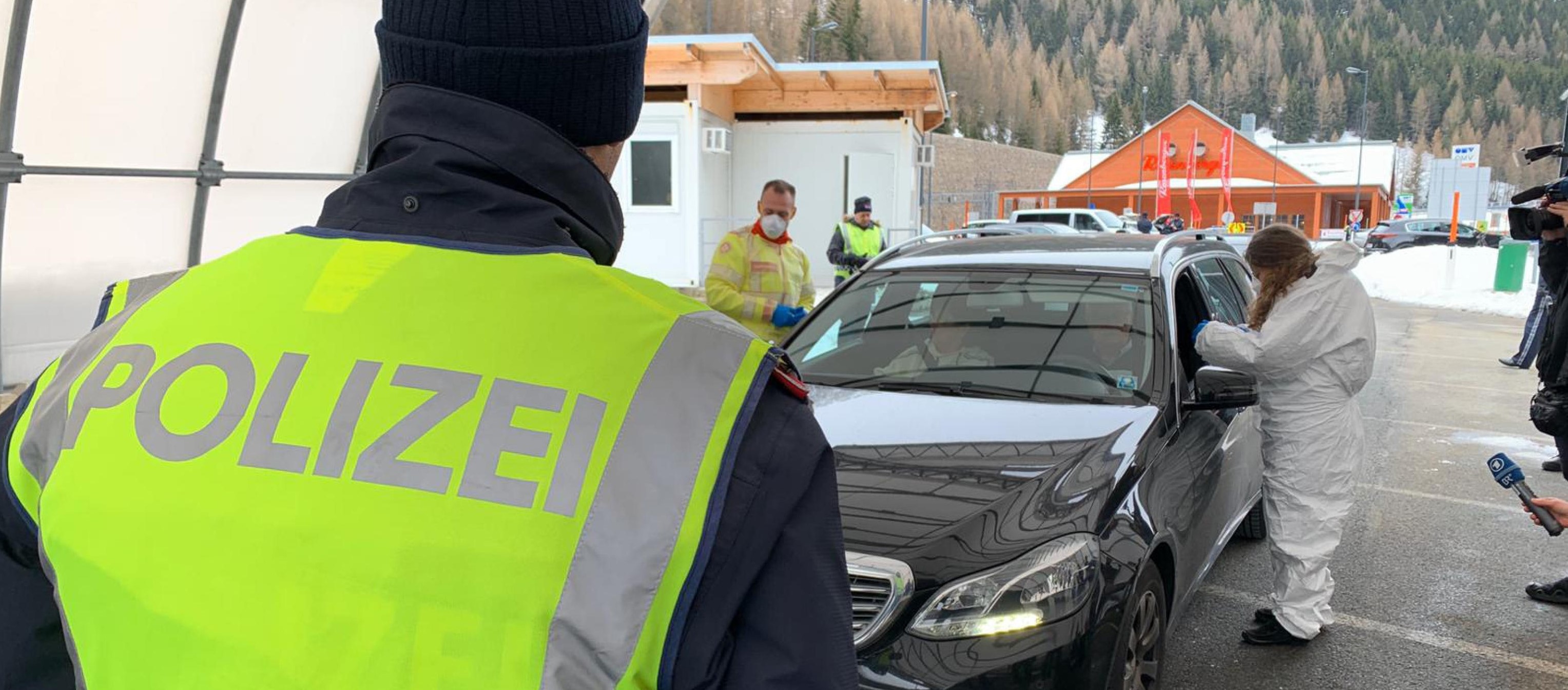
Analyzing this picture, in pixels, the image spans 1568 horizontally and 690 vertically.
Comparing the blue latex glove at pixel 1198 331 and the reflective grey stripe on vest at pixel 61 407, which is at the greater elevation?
the reflective grey stripe on vest at pixel 61 407

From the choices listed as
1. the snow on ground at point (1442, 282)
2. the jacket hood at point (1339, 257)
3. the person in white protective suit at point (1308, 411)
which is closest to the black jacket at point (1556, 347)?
the person in white protective suit at point (1308, 411)

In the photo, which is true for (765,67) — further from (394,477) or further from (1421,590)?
(394,477)

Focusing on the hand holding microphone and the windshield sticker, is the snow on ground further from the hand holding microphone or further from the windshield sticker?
the windshield sticker

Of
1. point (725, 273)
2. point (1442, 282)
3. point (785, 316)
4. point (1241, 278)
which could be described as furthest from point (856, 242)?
point (1442, 282)

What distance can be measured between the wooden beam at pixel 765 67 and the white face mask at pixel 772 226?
10599 mm

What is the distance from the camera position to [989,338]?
4242 mm

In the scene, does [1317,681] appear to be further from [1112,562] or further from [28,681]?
[28,681]

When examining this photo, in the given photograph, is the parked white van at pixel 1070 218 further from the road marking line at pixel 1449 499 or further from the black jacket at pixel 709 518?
the black jacket at pixel 709 518

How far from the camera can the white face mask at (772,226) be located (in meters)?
6.34

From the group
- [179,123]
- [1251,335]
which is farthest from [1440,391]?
[179,123]

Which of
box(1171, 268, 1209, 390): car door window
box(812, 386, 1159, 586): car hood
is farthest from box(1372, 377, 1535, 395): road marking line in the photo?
box(812, 386, 1159, 586): car hood

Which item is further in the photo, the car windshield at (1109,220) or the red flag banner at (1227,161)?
the red flag banner at (1227,161)

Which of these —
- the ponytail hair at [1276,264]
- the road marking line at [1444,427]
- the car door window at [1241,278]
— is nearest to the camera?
the ponytail hair at [1276,264]

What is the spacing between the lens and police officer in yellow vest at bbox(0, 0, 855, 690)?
863mm
